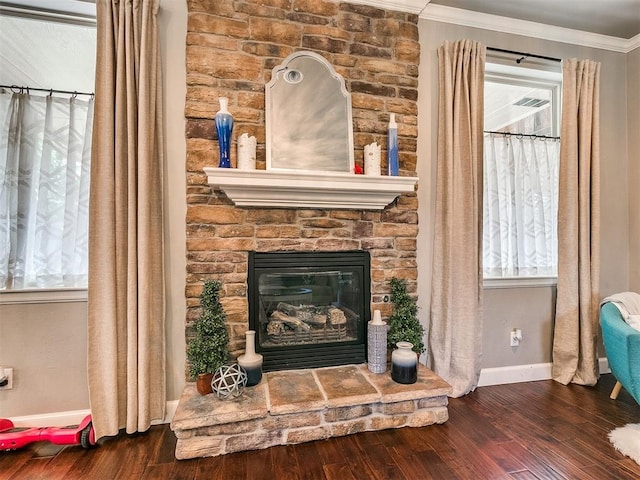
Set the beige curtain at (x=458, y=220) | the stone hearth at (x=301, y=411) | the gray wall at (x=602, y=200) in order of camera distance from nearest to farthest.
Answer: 1. the stone hearth at (x=301, y=411)
2. the beige curtain at (x=458, y=220)
3. the gray wall at (x=602, y=200)

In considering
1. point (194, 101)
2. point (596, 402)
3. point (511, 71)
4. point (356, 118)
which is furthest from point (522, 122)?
point (194, 101)

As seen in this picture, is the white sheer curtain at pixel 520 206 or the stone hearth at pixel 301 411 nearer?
the stone hearth at pixel 301 411

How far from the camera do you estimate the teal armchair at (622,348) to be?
6.49ft

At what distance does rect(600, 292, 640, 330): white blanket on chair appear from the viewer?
222cm

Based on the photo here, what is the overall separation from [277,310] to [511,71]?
8.82 feet

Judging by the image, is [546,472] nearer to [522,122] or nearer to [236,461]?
[236,461]

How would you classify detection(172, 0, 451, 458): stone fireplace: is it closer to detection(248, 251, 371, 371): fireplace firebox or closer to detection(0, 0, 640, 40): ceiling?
detection(248, 251, 371, 371): fireplace firebox

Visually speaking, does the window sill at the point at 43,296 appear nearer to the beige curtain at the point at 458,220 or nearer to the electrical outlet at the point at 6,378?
the electrical outlet at the point at 6,378

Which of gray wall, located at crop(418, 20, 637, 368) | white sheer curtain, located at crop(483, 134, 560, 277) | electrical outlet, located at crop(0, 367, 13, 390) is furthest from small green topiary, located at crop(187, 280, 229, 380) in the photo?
white sheer curtain, located at crop(483, 134, 560, 277)

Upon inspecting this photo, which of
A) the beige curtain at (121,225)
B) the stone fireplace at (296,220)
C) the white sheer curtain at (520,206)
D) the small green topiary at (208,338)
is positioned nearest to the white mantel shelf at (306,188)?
the stone fireplace at (296,220)

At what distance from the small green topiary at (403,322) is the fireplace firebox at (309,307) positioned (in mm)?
181

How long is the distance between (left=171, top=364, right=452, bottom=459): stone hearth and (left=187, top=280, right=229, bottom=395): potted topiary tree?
114mm

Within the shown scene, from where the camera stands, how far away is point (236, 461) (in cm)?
169

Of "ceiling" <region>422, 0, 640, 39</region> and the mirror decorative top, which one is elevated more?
"ceiling" <region>422, 0, 640, 39</region>
